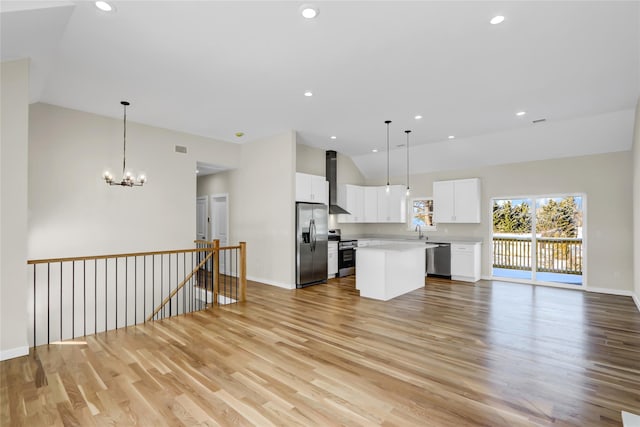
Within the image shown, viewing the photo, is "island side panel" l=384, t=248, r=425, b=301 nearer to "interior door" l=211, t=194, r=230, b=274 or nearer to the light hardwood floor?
the light hardwood floor

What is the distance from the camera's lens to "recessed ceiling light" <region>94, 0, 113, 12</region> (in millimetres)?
2502

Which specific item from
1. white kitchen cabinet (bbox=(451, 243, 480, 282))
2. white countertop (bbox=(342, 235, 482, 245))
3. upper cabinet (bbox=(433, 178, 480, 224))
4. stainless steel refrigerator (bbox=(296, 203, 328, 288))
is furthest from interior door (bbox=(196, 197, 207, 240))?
white kitchen cabinet (bbox=(451, 243, 480, 282))

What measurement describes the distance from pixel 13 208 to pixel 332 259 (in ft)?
18.1

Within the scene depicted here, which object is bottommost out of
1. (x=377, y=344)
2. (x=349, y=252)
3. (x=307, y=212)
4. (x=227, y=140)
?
(x=377, y=344)

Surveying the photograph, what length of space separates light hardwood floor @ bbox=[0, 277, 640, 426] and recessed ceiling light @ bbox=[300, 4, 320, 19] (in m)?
3.12

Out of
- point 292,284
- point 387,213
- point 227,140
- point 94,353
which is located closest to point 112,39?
point 94,353

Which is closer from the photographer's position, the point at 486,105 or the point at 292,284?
the point at 486,105

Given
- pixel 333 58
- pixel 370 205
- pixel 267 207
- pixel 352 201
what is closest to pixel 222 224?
pixel 267 207

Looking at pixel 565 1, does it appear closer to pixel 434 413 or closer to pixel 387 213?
pixel 434 413

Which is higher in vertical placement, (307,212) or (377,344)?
(307,212)

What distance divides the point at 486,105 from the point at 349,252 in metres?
4.39

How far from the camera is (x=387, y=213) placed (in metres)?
8.55

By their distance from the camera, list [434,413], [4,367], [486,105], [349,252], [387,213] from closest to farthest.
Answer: [434,413], [4,367], [486,105], [349,252], [387,213]

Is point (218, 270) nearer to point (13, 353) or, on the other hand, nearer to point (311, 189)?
point (311, 189)
